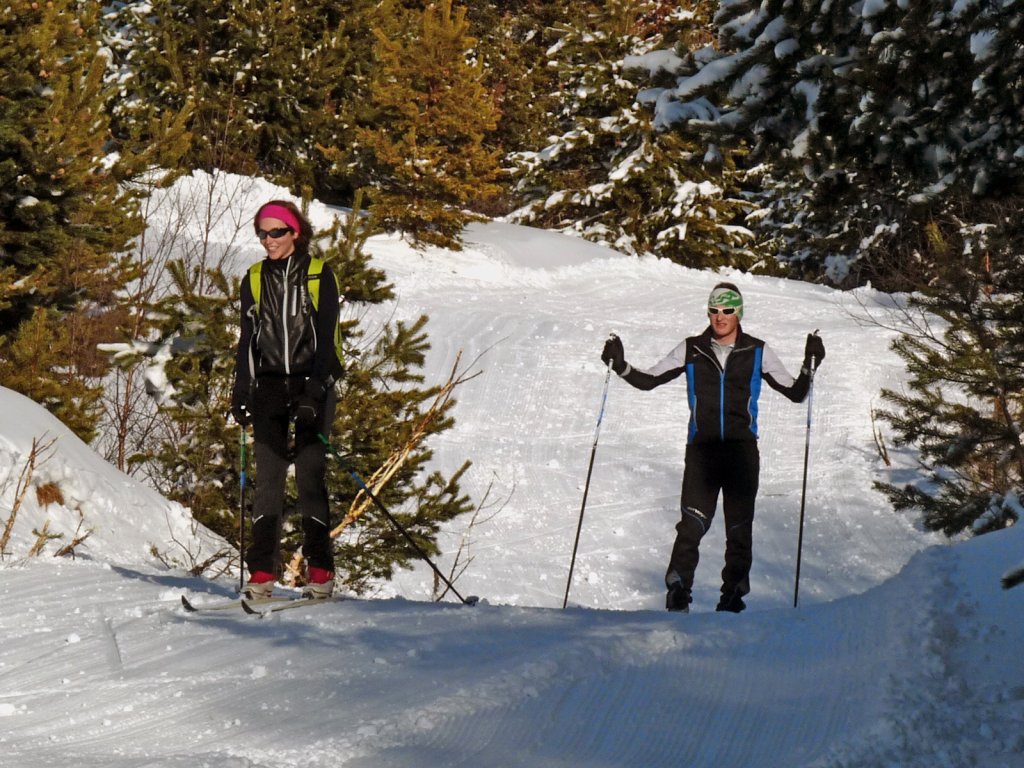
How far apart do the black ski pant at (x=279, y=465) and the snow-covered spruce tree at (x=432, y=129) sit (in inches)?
Answer: 759

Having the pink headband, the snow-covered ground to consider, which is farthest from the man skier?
the pink headband

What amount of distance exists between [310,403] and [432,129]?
20.4 metres

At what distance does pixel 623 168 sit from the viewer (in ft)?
100

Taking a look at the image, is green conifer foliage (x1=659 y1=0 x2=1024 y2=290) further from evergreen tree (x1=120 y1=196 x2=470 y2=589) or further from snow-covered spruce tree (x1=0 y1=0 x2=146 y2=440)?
snow-covered spruce tree (x1=0 y1=0 x2=146 y2=440)

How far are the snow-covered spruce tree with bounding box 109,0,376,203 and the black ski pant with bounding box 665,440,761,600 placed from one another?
19.8 meters

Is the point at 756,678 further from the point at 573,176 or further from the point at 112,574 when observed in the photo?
the point at 573,176

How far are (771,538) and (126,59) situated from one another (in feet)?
58.9

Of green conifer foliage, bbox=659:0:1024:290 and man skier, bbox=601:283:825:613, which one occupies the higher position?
green conifer foliage, bbox=659:0:1024:290

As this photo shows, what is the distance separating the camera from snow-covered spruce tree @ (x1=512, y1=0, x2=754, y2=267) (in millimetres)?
30406

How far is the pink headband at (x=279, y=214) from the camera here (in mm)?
5773

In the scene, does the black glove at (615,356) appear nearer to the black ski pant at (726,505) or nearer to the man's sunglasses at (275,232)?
the black ski pant at (726,505)

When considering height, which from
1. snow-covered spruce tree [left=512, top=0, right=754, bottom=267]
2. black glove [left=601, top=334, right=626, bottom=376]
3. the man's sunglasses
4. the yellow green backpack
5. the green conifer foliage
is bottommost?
black glove [left=601, top=334, right=626, bottom=376]

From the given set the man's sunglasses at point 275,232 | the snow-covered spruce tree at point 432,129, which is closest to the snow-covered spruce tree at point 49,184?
the man's sunglasses at point 275,232

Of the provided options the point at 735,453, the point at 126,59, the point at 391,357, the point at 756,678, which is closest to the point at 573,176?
the point at 126,59
